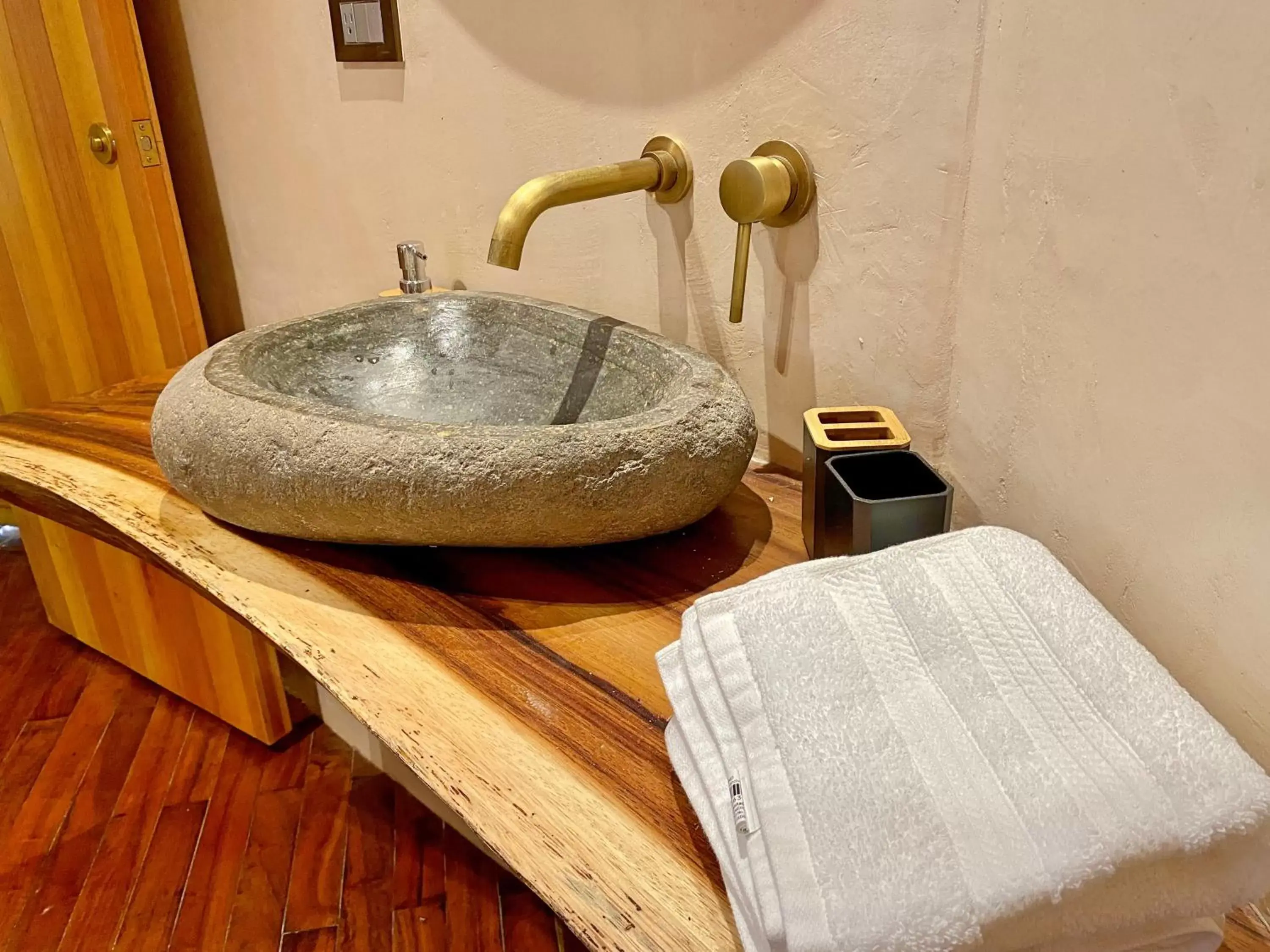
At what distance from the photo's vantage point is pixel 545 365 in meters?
0.93

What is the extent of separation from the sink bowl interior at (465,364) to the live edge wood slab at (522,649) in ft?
0.52

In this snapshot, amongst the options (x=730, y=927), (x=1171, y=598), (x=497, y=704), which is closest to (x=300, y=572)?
(x=497, y=704)

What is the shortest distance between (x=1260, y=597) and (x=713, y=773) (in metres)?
0.30

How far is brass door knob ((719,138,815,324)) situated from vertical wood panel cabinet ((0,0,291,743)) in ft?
3.32

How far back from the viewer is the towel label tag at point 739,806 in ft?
1.33

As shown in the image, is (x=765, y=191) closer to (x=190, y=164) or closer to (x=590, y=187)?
(x=590, y=187)

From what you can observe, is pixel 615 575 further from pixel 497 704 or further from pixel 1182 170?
pixel 1182 170

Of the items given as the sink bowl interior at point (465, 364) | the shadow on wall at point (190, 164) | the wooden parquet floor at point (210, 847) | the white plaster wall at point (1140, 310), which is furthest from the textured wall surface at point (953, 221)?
the wooden parquet floor at point (210, 847)

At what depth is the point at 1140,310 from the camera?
1.67ft

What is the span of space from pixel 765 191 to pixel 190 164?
1.19m

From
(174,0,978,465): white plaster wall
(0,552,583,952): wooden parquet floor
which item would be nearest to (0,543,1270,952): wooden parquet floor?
(0,552,583,952): wooden parquet floor

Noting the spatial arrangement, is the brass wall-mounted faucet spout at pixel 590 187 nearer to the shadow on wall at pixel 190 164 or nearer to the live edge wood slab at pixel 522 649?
the live edge wood slab at pixel 522 649

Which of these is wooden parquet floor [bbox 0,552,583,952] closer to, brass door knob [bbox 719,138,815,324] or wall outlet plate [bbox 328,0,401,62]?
brass door knob [bbox 719,138,815,324]

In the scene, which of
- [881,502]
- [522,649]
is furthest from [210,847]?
[881,502]
